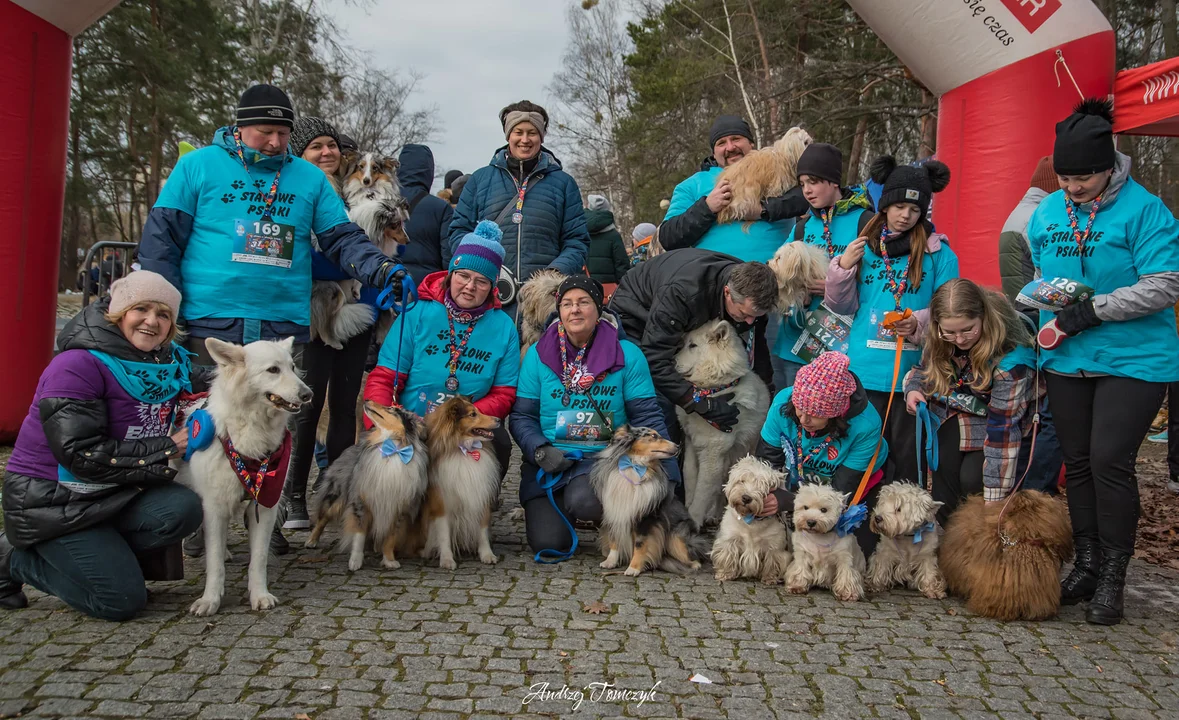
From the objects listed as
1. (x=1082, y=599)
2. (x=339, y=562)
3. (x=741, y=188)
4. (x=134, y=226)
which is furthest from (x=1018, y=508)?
(x=134, y=226)

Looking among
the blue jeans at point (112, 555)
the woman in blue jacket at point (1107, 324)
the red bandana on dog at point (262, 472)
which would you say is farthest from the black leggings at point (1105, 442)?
the blue jeans at point (112, 555)

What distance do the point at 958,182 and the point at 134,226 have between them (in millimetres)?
20330

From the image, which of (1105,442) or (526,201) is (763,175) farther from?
(1105,442)

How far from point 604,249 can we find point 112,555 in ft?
20.3

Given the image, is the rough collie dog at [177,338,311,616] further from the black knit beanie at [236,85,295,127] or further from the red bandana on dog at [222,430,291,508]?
the black knit beanie at [236,85,295,127]

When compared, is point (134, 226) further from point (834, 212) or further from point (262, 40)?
point (834, 212)

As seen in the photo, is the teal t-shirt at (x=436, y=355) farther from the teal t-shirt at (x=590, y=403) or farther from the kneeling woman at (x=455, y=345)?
the teal t-shirt at (x=590, y=403)

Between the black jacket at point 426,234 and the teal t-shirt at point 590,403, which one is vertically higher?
the black jacket at point 426,234

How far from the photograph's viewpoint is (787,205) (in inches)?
216

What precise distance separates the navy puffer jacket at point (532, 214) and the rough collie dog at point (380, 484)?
171cm

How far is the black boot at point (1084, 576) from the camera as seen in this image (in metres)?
4.09

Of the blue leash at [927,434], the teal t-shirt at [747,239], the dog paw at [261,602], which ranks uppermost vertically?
A: the teal t-shirt at [747,239]

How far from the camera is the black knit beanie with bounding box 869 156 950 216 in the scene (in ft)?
14.8

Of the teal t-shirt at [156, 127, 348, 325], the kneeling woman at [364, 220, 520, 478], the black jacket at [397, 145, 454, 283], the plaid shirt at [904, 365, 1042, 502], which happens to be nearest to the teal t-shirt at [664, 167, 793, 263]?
the kneeling woman at [364, 220, 520, 478]
